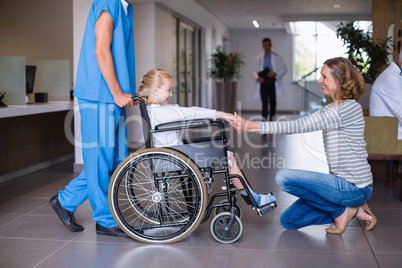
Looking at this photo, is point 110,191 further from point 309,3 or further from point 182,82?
point 309,3

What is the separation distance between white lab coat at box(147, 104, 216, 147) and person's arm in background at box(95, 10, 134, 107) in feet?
0.48

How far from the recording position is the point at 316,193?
2693 millimetres

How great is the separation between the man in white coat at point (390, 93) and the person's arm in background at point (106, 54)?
215cm

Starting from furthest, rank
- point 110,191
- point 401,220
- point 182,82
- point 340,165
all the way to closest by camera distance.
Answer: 1. point 182,82
2. point 401,220
3. point 340,165
4. point 110,191

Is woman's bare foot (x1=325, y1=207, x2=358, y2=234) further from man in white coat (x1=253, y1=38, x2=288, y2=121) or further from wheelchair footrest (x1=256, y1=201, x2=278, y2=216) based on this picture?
man in white coat (x1=253, y1=38, x2=288, y2=121)

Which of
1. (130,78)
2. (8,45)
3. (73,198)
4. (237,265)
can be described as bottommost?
(237,265)

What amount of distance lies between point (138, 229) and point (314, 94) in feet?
32.4

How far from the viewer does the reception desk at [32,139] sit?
4.35m

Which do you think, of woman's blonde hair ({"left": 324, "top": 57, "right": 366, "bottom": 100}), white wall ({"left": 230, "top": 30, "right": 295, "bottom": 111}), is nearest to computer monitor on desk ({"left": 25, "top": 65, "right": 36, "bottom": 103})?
woman's blonde hair ({"left": 324, "top": 57, "right": 366, "bottom": 100})

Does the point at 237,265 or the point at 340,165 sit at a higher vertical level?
the point at 340,165

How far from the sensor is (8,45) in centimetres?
910

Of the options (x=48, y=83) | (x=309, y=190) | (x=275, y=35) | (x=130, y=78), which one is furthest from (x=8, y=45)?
(x=275, y=35)

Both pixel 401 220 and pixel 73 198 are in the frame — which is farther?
pixel 401 220

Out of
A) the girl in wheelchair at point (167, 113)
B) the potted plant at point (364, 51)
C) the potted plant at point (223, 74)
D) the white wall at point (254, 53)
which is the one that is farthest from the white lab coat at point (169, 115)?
the white wall at point (254, 53)
